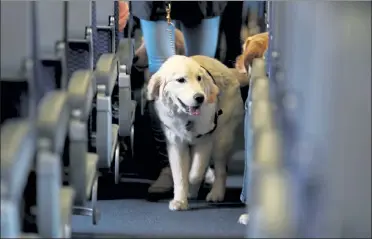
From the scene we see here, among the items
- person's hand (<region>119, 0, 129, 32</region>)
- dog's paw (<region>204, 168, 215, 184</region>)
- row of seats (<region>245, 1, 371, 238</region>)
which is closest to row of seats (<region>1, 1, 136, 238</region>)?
row of seats (<region>245, 1, 371, 238</region>)

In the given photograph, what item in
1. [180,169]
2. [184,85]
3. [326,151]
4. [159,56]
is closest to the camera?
[326,151]

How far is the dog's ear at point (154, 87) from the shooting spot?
9.57 ft

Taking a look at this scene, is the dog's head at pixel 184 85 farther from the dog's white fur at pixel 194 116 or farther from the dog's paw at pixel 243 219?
the dog's paw at pixel 243 219

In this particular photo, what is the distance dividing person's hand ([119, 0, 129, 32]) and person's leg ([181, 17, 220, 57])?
24cm

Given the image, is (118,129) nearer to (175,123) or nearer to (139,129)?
(175,123)

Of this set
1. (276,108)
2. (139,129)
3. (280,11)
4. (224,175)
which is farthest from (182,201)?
(276,108)

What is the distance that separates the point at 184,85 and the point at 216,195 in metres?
0.48

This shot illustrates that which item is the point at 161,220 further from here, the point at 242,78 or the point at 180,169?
the point at 242,78

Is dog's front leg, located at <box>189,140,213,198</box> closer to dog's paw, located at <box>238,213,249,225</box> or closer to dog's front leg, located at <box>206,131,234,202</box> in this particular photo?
dog's front leg, located at <box>206,131,234,202</box>

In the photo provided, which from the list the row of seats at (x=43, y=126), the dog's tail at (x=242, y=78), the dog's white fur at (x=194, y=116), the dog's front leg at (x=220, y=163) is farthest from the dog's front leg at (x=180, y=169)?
the row of seats at (x=43, y=126)

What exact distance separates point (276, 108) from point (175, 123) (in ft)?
3.56

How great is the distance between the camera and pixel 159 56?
3.13 meters

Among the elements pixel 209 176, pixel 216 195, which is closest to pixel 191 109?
pixel 216 195

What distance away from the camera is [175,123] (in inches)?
117
